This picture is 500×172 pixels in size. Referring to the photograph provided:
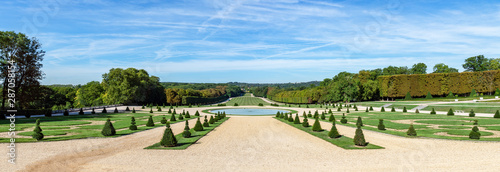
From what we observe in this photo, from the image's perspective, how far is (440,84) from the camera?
73312 millimetres

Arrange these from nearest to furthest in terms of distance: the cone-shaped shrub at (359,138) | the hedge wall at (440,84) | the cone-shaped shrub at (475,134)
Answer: the cone-shaped shrub at (359,138), the cone-shaped shrub at (475,134), the hedge wall at (440,84)

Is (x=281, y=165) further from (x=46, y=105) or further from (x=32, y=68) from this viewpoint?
(x=46, y=105)

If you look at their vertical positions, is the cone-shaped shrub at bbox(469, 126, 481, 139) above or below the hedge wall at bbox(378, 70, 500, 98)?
below

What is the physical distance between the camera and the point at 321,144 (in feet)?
62.5

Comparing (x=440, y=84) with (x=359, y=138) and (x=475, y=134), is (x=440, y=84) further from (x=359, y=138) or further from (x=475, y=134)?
(x=359, y=138)

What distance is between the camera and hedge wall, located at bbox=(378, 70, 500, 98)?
69938 mm

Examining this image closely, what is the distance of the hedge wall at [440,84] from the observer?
6994 cm

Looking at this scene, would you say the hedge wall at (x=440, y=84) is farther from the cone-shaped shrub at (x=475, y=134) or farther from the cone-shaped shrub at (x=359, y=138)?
the cone-shaped shrub at (x=359, y=138)

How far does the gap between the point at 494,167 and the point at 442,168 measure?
96.1 inches

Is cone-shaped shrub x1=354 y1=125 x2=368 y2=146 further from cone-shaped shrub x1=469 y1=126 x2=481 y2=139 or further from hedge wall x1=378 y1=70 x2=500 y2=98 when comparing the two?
hedge wall x1=378 y1=70 x2=500 y2=98

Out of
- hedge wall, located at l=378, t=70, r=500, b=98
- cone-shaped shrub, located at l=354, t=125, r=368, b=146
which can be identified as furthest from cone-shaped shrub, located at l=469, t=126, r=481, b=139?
hedge wall, located at l=378, t=70, r=500, b=98

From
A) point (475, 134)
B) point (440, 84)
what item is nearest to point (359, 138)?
point (475, 134)

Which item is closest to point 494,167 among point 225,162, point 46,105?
point 225,162

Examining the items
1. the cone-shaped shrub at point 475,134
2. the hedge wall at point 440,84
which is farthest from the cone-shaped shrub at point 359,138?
the hedge wall at point 440,84
